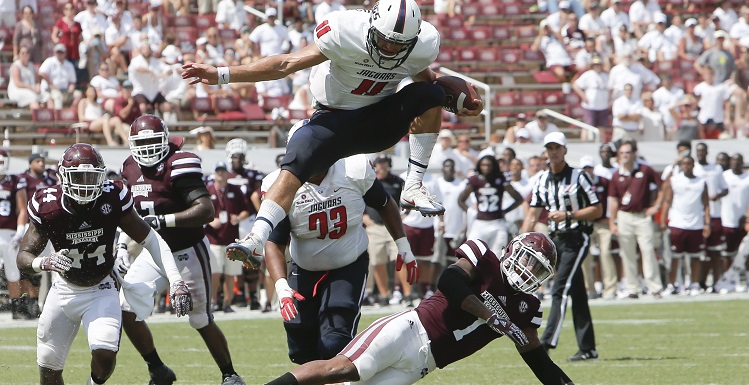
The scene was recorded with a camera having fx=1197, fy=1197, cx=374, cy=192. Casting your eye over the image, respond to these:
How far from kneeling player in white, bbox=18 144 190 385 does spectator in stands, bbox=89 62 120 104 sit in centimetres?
1065

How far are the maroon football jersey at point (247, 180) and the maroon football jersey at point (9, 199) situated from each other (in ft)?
7.91

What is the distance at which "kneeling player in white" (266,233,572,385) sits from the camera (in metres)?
6.18

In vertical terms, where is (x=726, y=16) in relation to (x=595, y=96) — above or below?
above

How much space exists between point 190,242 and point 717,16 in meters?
16.8

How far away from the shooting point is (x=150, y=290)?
7715 mm

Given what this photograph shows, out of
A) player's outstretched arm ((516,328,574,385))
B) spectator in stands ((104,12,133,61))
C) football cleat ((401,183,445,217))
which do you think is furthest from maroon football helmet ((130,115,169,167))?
spectator in stands ((104,12,133,61))

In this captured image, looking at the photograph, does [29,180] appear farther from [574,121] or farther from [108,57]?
[574,121]

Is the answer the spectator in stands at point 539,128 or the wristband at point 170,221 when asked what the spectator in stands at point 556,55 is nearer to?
the spectator in stands at point 539,128

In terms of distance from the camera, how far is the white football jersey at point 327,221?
7.02 meters

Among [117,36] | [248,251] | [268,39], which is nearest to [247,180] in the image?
[117,36]

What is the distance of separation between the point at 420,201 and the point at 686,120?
13250 millimetres

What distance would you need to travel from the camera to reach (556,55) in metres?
21.7

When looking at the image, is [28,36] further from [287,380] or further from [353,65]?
[287,380]

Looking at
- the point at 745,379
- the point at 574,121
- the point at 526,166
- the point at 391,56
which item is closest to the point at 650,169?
the point at 526,166
